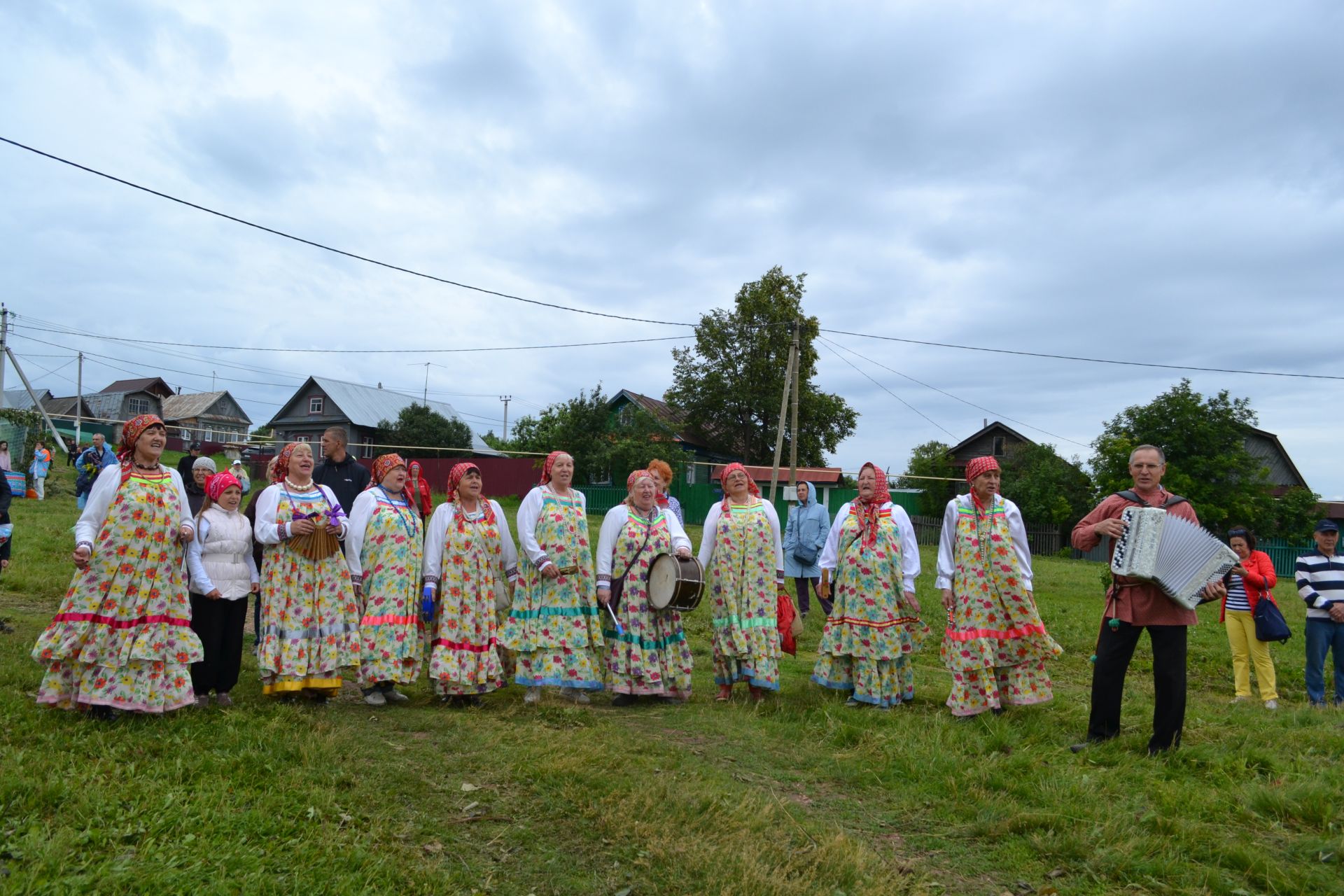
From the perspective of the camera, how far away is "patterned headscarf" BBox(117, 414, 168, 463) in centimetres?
570

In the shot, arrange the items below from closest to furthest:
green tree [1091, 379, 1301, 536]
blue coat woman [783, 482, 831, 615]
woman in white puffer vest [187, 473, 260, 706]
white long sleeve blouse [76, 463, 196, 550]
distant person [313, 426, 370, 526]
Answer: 1. white long sleeve blouse [76, 463, 196, 550]
2. woman in white puffer vest [187, 473, 260, 706]
3. distant person [313, 426, 370, 526]
4. blue coat woman [783, 482, 831, 615]
5. green tree [1091, 379, 1301, 536]

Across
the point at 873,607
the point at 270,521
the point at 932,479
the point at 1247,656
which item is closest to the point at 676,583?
the point at 873,607

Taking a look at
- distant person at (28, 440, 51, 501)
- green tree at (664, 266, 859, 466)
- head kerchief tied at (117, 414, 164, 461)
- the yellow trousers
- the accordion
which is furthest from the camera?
green tree at (664, 266, 859, 466)

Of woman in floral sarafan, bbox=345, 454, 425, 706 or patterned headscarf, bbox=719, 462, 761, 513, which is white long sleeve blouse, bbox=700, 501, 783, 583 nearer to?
patterned headscarf, bbox=719, 462, 761, 513

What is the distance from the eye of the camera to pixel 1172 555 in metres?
5.39

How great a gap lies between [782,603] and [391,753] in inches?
131

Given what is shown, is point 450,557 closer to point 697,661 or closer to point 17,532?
point 697,661

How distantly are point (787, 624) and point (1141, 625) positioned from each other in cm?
263

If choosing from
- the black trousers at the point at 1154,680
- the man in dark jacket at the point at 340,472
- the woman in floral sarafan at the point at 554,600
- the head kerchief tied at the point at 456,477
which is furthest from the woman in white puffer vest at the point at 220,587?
the black trousers at the point at 1154,680

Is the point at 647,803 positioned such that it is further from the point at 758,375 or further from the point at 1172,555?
the point at 758,375

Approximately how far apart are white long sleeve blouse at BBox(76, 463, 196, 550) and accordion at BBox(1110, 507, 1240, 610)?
6.00 meters

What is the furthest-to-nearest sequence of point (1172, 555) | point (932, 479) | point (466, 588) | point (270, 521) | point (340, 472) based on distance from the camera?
1. point (932, 479)
2. point (340, 472)
3. point (466, 588)
4. point (270, 521)
5. point (1172, 555)

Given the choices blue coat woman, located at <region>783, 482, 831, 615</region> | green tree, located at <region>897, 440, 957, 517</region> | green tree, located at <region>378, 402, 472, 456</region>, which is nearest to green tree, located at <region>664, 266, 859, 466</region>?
green tree, located at <region>897, 440, 957, 517</region>

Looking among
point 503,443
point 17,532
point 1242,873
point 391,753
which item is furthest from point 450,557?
point 503,443
